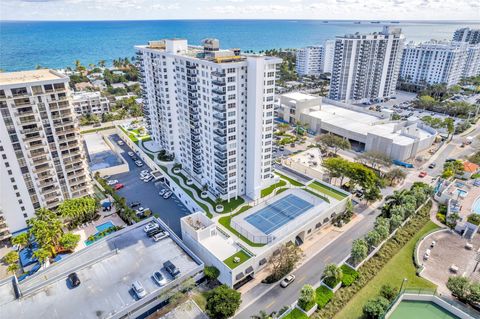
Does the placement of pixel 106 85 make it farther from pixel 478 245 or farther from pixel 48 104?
pixel 478 245

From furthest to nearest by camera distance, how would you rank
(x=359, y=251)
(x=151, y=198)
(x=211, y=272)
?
(x=151, y=198) < (x=359, y=251) < (x=211, y=272)

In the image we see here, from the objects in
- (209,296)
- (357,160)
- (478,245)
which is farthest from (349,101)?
(209,296)

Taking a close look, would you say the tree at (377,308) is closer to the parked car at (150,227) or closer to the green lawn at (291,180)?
the green lawn at (291,180)

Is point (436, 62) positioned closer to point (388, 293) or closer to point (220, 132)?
point (220, 132)

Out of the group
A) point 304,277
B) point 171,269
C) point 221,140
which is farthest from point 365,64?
point 171,269

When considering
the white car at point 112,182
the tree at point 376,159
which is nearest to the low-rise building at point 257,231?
the tree at point 376,159

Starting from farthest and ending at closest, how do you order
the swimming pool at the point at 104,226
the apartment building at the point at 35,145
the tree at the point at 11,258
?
the swimming pool at the point at 104,226, the apartment building at the point at 35,145, the tree at the point at 11,258
